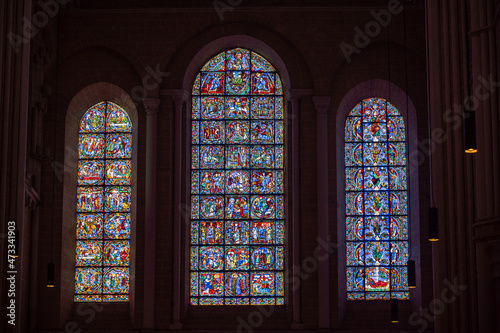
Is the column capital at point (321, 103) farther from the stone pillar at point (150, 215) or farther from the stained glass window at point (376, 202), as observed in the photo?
the stone pillar at point (150, 215)

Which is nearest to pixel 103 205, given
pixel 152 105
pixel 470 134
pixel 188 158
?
pixel 188 158

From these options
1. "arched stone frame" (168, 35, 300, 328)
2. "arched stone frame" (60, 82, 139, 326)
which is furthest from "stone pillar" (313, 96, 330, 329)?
"arched stone frame" (60, 82, 139, 326)

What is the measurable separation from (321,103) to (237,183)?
2.85 metres

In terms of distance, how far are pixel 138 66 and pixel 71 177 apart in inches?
126

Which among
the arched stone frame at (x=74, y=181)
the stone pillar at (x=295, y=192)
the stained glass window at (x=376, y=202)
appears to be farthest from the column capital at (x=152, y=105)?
the stained glass window at (x=376, y=202)

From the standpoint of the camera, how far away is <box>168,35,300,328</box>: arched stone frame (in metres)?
21.6

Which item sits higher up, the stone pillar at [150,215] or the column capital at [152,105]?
the column capital at [152,105]

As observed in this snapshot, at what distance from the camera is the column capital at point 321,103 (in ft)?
72.9

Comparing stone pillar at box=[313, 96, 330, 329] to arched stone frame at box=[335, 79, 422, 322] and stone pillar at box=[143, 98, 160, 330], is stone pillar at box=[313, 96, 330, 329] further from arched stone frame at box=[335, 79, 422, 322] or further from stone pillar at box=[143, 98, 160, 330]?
stone pillar at box=[143, 98, 160, 330]

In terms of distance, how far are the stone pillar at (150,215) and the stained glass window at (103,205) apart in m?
0.96

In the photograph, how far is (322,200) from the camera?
21.8m

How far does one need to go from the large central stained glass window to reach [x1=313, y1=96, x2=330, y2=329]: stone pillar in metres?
1.17

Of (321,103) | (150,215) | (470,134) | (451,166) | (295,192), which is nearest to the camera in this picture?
(470,134)

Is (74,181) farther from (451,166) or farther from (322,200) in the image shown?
(451,166)
